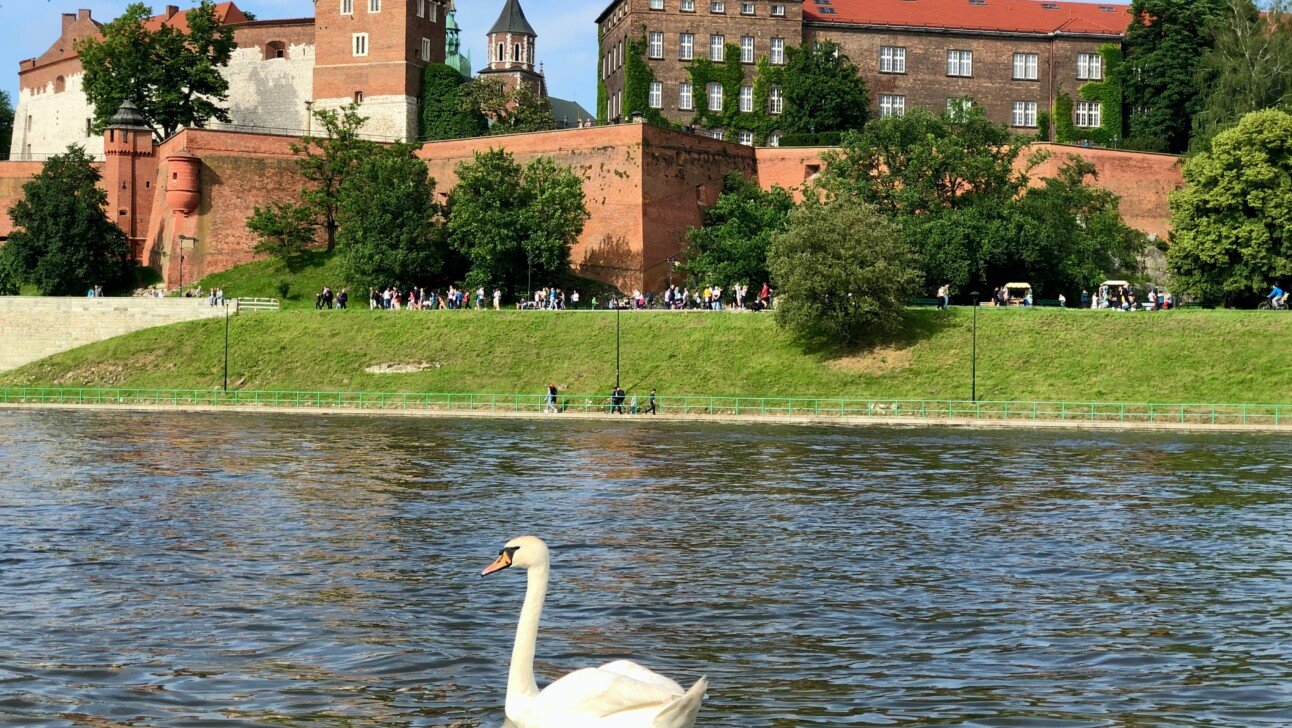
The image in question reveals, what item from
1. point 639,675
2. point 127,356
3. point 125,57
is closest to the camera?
point 639,675

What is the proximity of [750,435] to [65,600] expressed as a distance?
85.6 ft

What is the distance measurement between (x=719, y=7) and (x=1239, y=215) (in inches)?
1267

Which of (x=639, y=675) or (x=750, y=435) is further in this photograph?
(x=750, y=435)

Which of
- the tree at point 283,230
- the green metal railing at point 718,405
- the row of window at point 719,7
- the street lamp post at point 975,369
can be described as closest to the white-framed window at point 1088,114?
the row of window at point 719,7

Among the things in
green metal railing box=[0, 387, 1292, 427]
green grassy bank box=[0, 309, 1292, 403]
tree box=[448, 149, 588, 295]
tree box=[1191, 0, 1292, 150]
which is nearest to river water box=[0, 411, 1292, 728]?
green metal railing box=[0, 387, 1292, 427]

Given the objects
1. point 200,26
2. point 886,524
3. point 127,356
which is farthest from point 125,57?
point 886,524

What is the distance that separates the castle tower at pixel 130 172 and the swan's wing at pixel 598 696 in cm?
7166

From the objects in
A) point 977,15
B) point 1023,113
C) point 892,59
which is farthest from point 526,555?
point 977,15

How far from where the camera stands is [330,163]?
72.4 m

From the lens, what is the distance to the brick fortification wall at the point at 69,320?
62844 millimetres

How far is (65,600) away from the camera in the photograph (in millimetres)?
15867

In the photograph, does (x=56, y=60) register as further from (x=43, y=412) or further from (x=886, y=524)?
(x=886, y=524)

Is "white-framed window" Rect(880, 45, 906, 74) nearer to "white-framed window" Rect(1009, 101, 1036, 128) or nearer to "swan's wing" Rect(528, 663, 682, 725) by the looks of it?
"white-framed window" Rect(1009, 101, 1036, 128)

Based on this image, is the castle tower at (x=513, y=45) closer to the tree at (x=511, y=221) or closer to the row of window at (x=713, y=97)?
the row of window at (x=713, y=97)
